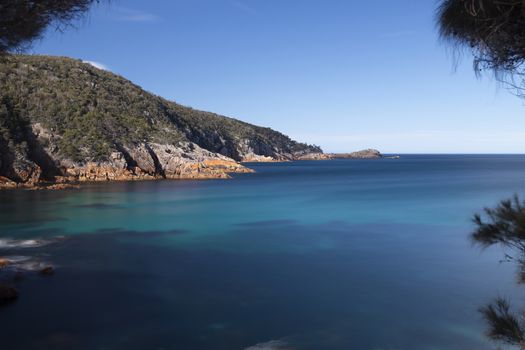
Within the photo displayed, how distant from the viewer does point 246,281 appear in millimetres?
12477

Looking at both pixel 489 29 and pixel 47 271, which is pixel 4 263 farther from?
pixel 489 29

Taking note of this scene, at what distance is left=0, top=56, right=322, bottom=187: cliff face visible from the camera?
1724 inches

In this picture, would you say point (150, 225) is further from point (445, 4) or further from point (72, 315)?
point (445, 4)

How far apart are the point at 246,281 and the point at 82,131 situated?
44.9 meters

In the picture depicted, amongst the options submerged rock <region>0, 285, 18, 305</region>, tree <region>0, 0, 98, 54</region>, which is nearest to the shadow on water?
tree <region>0, 0, 98, 54</region>

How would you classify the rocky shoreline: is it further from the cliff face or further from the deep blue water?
the deep blue water

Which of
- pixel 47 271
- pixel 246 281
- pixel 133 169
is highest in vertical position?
pixel 133 169

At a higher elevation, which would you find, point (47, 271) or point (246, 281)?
point (47, 271)

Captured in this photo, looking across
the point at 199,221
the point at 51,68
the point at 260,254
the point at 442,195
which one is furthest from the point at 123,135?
the point at 260,254

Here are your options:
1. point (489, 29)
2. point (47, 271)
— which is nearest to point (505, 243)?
point (489, 29)

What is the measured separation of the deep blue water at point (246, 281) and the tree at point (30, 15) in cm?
582

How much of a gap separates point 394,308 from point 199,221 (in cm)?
1516

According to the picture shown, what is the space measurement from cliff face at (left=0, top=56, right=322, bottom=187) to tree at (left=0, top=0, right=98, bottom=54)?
35.1 meters

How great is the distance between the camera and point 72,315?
9555mm
